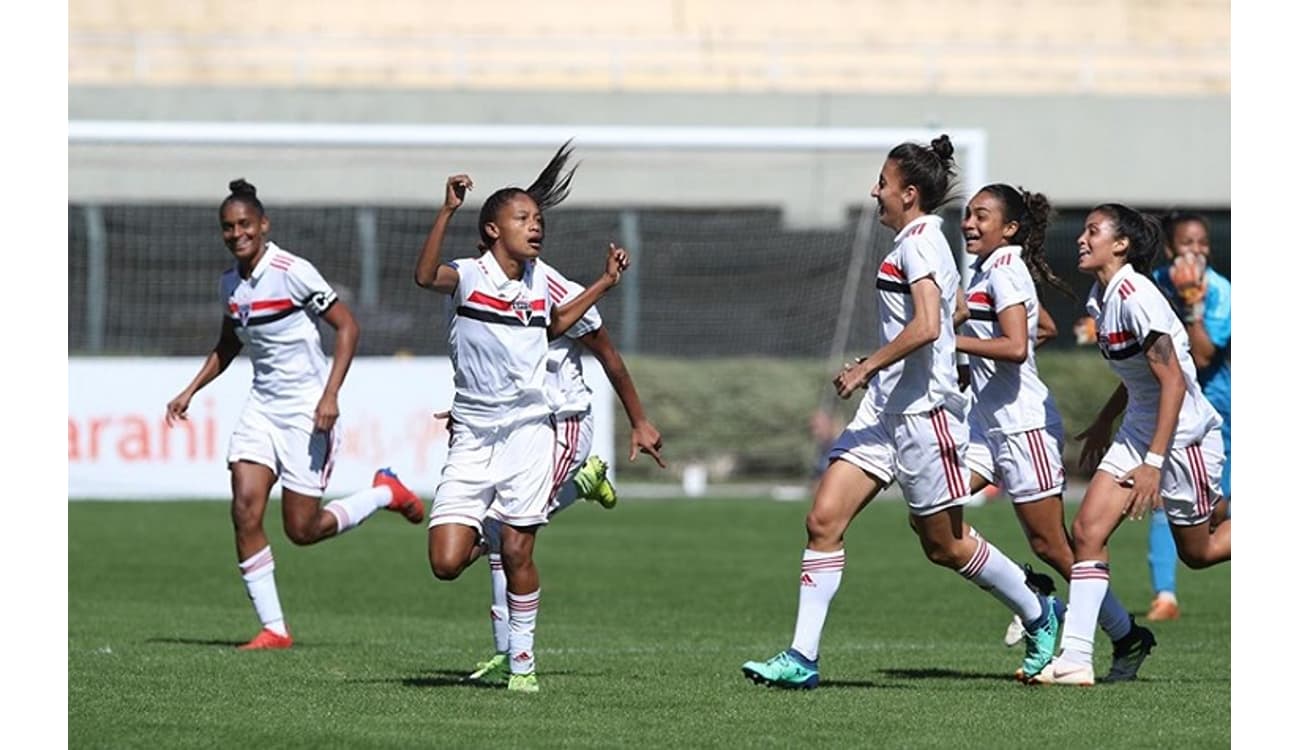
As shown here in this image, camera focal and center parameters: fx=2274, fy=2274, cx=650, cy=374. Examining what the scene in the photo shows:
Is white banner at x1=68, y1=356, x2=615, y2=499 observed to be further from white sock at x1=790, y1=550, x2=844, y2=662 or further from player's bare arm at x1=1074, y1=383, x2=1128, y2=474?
white sock at x1=790, y1=550, x2=844, y2=662

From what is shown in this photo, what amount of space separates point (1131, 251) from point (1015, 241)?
0.75 metres

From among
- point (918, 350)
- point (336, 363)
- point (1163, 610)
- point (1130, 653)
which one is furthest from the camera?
point (1163, 610)

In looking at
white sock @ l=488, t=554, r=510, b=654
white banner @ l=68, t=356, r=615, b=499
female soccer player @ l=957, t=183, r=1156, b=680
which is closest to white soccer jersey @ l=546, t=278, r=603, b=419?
white sock @ l=488, t=554, r=510, b=654

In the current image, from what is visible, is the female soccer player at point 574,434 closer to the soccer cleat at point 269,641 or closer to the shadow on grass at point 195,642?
the soccer cleat at point 269,641

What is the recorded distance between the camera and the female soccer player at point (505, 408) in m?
9.52

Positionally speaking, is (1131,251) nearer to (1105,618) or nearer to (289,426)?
(1105,618)

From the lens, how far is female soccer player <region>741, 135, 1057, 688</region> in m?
9.53

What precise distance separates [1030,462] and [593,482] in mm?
2064

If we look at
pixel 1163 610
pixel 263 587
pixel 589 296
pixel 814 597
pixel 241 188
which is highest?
pixel 241 188

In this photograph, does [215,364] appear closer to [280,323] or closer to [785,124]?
[280,323]

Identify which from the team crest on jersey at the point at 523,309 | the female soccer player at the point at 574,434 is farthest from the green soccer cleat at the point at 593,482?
the team crest on jersey at the point at 523,309

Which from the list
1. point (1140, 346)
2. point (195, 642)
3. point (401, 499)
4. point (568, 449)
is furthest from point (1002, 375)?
point (195, 642)

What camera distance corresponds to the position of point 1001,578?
9930 mm

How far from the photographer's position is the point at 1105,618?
10.3 metres
